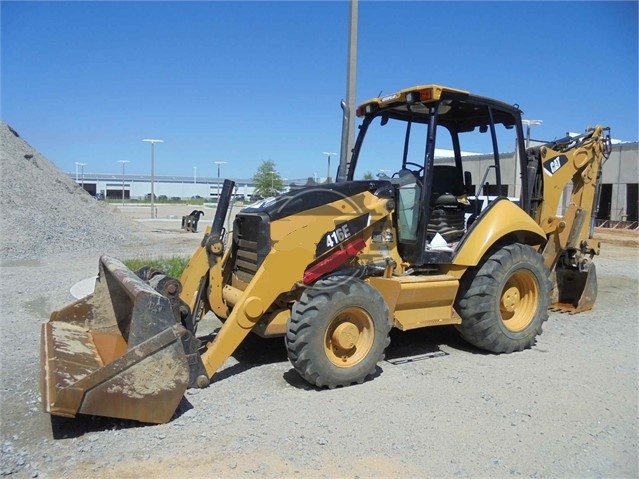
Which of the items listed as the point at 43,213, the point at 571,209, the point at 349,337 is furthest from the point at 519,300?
the point at 43,213

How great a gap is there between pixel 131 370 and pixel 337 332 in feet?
5.99

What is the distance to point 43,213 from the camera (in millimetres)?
17938

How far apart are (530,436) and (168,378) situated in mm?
2658

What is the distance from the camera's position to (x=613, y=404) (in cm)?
480

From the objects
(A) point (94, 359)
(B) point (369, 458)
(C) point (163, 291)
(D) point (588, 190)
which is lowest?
(B) point (369, 458)

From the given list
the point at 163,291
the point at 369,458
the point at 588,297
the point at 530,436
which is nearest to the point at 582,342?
the point at 588,297

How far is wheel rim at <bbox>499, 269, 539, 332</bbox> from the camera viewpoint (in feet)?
21.3

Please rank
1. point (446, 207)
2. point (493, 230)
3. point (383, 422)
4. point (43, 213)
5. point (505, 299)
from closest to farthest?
point (383, 422) < point (493, 230) < point (505, 299) < point (446, 207) < point (43, 213)

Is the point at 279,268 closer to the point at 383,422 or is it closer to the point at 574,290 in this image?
the point at 383,422

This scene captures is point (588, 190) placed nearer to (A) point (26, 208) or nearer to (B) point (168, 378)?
(B) point (168, 378)

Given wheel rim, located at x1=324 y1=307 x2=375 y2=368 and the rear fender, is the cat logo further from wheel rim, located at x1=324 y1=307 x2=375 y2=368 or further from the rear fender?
wheel rim, located at x1=324 y1=307 x2=375 y2=368

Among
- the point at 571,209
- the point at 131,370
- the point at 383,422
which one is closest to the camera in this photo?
the point at 131,370

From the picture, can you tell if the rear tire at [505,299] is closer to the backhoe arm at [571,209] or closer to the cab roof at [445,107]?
the backhoe arm at [571,209]

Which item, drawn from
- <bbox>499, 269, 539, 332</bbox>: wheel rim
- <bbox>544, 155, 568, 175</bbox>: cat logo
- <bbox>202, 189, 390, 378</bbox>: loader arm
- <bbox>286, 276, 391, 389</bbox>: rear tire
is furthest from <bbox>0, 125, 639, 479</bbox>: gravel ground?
<bbox>544, 155, 568, 175</bbox>: cat logo
